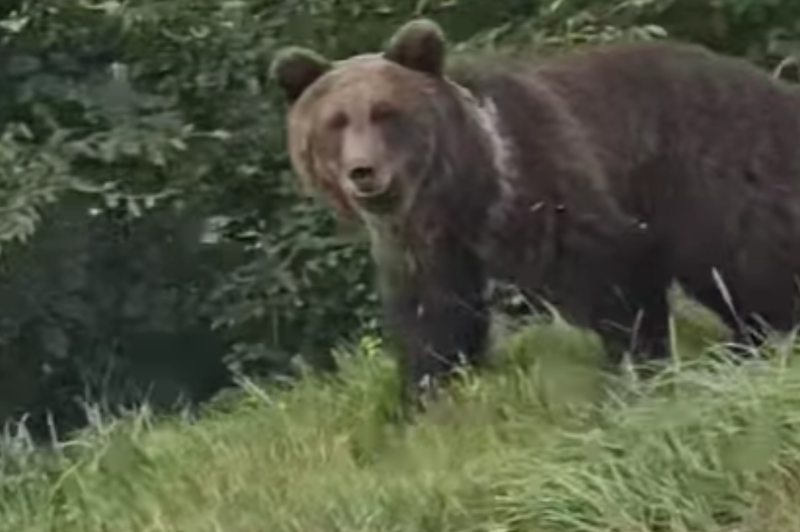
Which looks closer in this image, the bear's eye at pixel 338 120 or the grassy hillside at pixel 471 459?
the grassy hillside at pixel 471 459

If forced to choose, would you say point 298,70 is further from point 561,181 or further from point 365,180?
point 561,181

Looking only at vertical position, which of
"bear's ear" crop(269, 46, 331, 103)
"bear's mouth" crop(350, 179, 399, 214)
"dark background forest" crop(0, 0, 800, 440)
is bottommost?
"dark background forest" crop(0, 0, 800, 440)

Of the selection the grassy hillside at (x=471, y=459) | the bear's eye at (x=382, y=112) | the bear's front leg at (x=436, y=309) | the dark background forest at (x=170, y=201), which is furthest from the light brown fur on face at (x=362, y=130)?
the dark background forest at (x=170, y=201)

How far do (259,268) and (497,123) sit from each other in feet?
9.27

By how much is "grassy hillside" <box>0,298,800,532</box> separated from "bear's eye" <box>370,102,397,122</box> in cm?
81

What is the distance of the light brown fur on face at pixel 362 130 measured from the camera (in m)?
7.50

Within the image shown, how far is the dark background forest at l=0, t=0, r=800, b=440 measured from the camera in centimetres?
986

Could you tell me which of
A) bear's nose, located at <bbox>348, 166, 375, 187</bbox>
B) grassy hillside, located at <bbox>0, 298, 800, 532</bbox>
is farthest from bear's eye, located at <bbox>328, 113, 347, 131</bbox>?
grassy hillside, located at <bbox>0, 298, 800, 532</bbox>

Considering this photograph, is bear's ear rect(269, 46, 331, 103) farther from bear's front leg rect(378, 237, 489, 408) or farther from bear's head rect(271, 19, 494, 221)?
bear's front leg rect(378, 237, 489, 408)

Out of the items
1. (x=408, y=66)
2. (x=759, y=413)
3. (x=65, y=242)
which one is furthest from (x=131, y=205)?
(x=759, y=413)

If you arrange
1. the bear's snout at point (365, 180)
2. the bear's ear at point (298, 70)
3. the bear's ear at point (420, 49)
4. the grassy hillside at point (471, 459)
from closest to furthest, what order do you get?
1. the grassy hillside at point (471, 459)
2. the bear's snout at point (365, 180)
3. the bear's ear at point (420, 49)
4. the bear's ear at point (298, 70)

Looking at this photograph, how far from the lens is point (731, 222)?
25.9ft

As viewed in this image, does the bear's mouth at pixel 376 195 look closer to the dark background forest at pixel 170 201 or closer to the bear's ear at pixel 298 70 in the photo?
the bear's ear at pixel 298 70

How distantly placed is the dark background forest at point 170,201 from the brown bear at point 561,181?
159 cm
